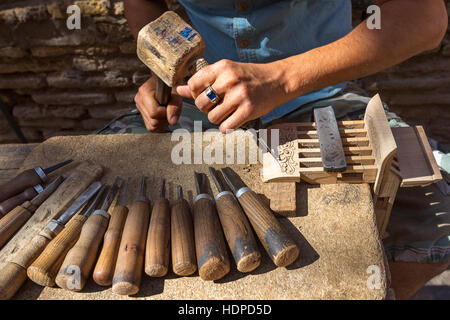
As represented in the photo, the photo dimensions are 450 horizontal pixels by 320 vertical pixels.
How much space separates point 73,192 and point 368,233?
881mm

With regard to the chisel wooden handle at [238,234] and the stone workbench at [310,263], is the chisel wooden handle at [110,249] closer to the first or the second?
the stone workbench at [310,263]

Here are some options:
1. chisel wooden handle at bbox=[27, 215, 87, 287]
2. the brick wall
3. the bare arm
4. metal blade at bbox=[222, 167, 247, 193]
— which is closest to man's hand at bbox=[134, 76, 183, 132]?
the bare arm

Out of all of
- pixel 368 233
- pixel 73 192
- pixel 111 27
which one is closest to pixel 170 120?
pixel 73 192

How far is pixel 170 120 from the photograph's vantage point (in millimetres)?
1404

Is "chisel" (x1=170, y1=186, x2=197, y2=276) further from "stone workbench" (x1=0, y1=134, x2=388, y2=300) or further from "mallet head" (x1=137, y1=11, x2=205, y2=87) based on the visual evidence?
"mallet head" (x1=137, y1=11, x2=205, y2=87)

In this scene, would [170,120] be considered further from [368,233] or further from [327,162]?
[368,233]

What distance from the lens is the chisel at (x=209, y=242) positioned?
2.85 ft

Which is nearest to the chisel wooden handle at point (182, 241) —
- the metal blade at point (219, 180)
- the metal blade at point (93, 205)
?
the metal blade at point (219, 180)

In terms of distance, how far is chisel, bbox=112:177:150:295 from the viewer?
0.87 m

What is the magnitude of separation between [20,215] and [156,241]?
46 cm

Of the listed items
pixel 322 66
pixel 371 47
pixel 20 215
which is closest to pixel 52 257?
pixel 20 215

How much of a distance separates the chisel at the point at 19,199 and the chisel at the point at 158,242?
42 centimetres

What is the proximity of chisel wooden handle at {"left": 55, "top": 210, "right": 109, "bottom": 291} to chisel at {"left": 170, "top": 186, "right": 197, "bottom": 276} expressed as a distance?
0.20 meters

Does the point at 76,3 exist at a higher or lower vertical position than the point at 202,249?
higher
